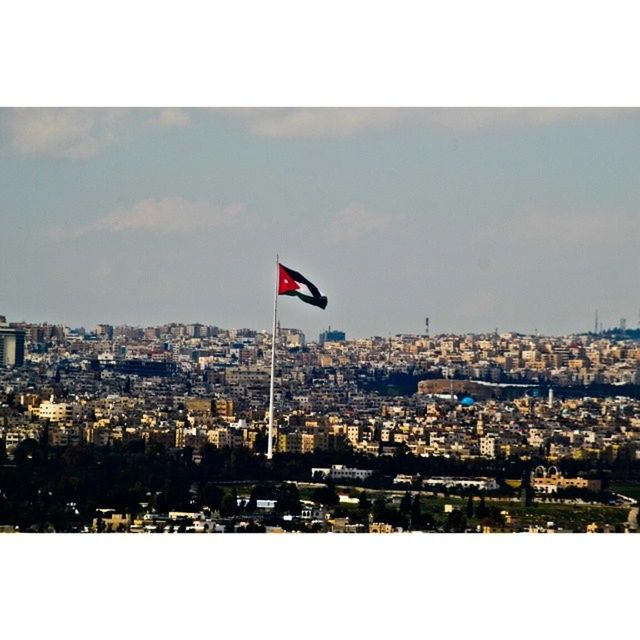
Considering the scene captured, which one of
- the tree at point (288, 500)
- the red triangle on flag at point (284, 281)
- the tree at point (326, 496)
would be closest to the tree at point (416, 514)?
the tree at point (326, 496)

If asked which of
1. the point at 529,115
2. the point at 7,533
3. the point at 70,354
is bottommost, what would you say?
the point at 7,533

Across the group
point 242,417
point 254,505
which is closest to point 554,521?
point 254,505

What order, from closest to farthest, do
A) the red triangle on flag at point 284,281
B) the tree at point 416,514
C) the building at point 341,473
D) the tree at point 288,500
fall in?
the tree at point 416,514 < the tree at point 288,500 < the building at point 341,473 < the red triangle on flag at point 284,281

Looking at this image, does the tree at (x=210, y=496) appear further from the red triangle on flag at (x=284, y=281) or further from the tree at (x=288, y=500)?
the red triangle on flag at (x=284, y=281)

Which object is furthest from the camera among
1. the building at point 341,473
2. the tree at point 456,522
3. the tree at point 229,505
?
the building at point 341,473

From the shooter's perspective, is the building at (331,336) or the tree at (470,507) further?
the building at (331,336)

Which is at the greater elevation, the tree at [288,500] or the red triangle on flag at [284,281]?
the red triangle on flag at [284,281]

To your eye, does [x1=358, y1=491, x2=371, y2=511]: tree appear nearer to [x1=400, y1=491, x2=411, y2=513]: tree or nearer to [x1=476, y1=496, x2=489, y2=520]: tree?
[x1=400, y1=491, x2=411, y2=513]: tree
